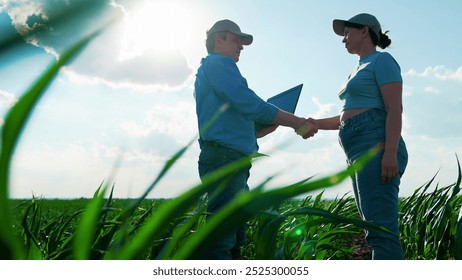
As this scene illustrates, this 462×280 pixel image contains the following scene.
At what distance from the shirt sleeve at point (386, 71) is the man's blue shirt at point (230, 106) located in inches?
23.2

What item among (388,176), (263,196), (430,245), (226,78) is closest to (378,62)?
(388,176)

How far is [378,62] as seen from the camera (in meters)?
2.27

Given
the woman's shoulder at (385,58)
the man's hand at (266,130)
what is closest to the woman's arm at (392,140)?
the woman's shoulder at (385,58)

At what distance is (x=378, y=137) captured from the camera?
7.29 ft

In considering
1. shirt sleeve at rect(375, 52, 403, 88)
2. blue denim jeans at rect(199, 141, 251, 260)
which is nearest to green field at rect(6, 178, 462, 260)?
blue denim jeans at rect(199, 141, 251, 260)

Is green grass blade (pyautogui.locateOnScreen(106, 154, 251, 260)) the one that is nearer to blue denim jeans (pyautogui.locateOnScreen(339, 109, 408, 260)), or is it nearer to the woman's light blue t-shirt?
blue denim jeans (pyautogui.locateOnScreen(339, 109, 408, 260))

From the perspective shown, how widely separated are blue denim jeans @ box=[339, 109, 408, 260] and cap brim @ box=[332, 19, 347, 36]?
0.67 m

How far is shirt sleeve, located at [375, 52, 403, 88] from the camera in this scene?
2221 mm

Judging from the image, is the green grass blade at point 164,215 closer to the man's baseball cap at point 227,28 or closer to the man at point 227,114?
the man at point 227,114

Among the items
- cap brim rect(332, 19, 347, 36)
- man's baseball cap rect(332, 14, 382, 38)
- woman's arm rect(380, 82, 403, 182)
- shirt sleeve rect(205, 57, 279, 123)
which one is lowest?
woman's arm rect(380, 82, 403, 182)

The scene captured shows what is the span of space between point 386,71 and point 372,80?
3.0 inches

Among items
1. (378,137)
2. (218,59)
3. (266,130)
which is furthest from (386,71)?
(266,130)

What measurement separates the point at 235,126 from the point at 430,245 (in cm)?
143
